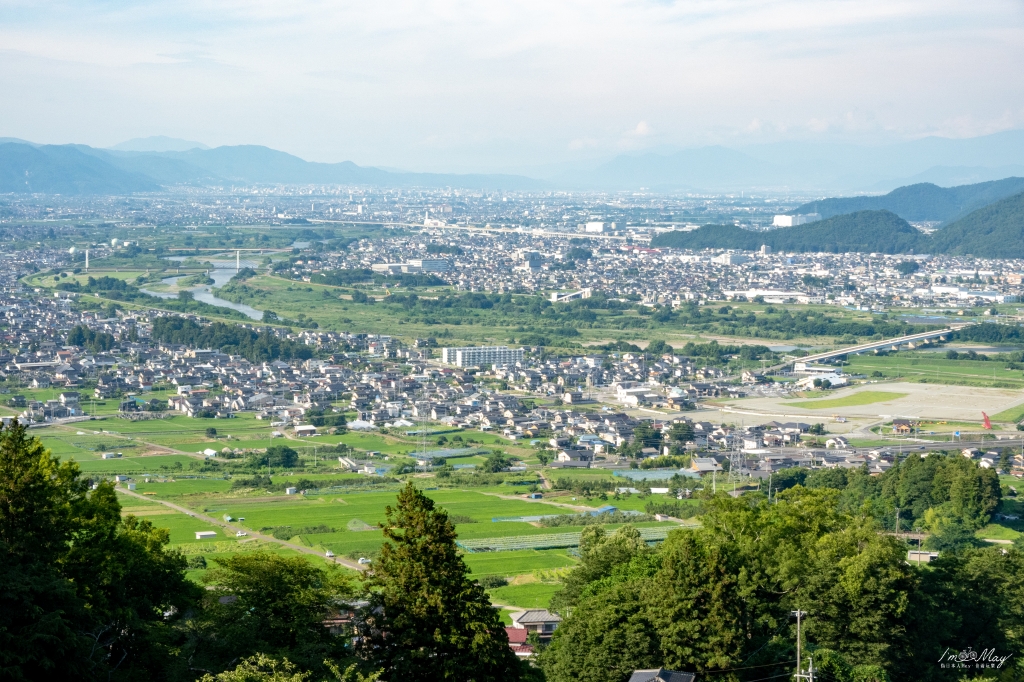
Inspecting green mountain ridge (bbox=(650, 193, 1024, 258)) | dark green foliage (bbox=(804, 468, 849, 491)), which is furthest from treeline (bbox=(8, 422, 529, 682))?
green mountain ridge (bbox=(650, 193, 1024, 258))

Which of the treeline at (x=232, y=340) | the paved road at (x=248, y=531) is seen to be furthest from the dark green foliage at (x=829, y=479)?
the treeline at (x=232, y=340)

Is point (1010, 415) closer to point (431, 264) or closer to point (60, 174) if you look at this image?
point (431, 264)

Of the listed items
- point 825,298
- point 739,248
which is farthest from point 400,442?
point 739,248

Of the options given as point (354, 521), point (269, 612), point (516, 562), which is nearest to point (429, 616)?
point (269, 612)

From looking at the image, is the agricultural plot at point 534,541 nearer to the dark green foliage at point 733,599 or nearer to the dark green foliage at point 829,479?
the dark green foliage at point 829,479

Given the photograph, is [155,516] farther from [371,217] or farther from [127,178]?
[127,178]

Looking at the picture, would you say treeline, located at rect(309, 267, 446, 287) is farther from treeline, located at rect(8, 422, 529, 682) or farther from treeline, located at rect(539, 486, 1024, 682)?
treeline, located at rect(8, 422, 529, 682)
